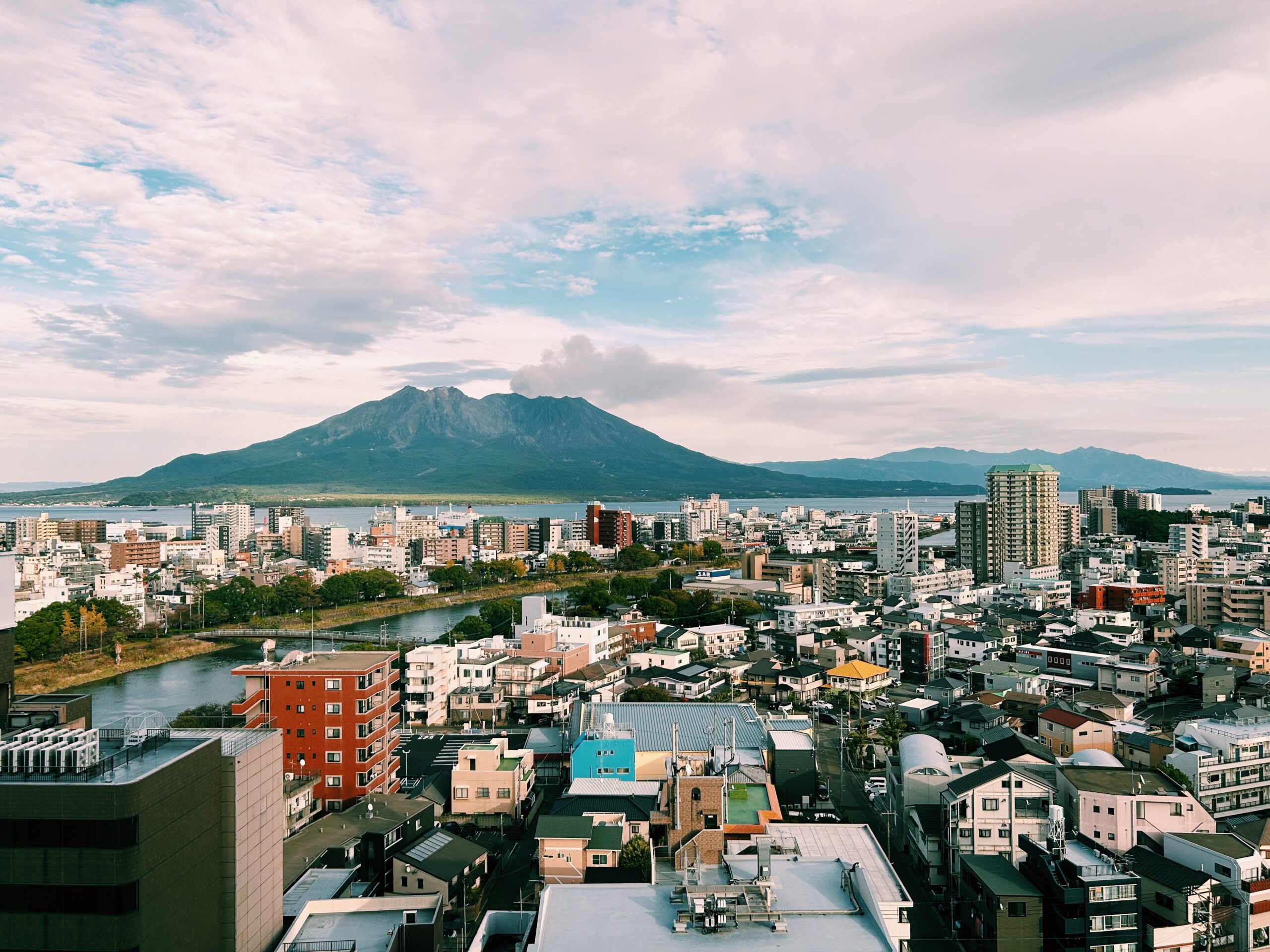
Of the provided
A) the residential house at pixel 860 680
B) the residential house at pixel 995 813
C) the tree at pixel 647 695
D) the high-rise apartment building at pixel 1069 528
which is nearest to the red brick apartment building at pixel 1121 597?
the residential house at pixel 860 680

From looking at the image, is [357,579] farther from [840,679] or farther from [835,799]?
[835,799]

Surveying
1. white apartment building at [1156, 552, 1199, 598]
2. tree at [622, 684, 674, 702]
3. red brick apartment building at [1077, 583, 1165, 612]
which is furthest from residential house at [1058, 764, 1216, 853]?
white apartment building at [1156, 552, 1199, 598]

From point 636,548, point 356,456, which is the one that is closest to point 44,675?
point 636,548

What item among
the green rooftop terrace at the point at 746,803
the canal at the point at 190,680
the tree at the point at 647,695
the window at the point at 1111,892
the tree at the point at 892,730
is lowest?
the canal at the point at 190,680

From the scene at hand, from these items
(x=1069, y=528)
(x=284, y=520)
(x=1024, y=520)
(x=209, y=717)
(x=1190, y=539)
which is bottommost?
(x=209, y=717)

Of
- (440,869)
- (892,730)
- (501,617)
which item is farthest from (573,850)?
(501,617)

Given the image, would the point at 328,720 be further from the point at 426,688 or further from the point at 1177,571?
the point at 1177,571

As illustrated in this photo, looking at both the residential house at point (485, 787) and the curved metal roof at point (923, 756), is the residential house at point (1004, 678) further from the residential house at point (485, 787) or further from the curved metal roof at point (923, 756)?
the residential house at point (485, 787)
